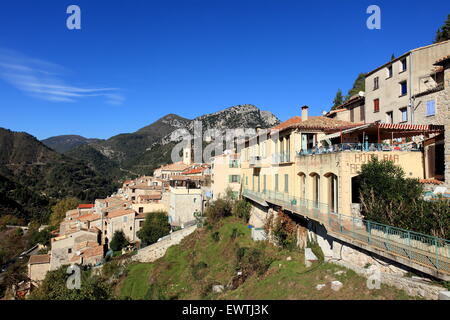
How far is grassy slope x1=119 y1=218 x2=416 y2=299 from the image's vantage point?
9992 mm

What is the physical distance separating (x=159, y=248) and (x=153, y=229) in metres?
9.01

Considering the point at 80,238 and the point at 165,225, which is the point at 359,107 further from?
the point at 80,238

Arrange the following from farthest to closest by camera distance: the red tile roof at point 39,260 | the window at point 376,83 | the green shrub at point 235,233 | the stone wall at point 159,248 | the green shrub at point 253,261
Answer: the red tile roof at point 39,260 < the stone wall at point 159,248 < the window at point 376,83 < the green shrub at point 235,233 < the green shrub at point 253,261

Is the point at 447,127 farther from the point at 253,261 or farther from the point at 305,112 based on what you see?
the point at 253,261

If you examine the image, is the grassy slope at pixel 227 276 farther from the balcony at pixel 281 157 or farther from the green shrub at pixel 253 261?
the balcony at pixel 281 157

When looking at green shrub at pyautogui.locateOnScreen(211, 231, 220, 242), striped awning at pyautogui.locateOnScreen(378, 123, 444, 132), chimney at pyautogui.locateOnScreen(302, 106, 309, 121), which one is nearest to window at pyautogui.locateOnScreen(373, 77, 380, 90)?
chimney at pyautogui.locateOnScreen(302, 106, 309, 121)

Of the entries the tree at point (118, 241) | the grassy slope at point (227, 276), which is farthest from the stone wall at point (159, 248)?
the tree at point (118, 241)

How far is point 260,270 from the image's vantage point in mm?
14797

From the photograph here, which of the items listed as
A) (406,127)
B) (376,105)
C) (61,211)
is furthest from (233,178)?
(61,211)

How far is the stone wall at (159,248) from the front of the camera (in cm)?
3259

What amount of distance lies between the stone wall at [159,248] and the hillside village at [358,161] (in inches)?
245

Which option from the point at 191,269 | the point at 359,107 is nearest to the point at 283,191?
the point at 191,269

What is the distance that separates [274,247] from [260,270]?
252 cm
